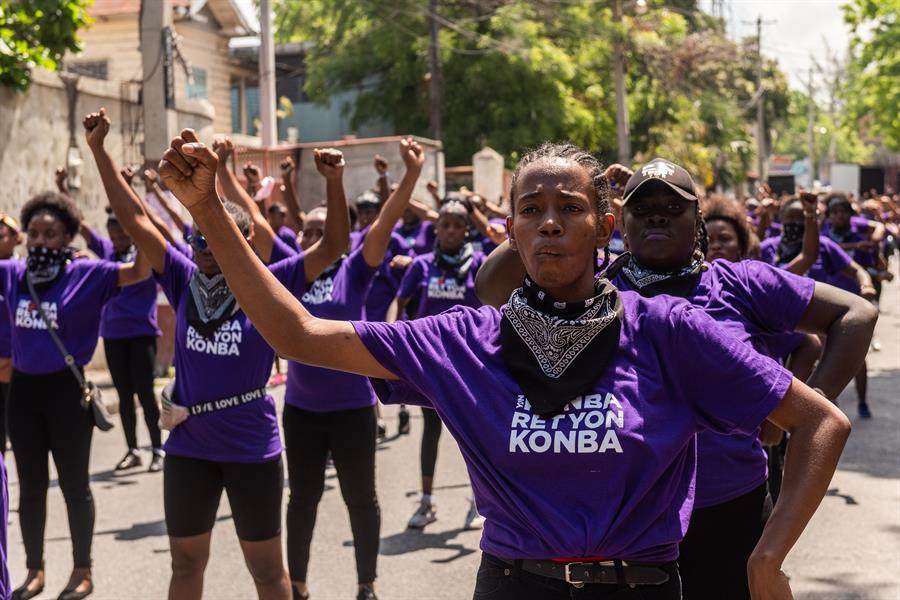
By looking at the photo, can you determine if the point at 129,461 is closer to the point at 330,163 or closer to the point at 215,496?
the point at 215,496

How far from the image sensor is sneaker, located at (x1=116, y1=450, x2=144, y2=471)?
8.91 m

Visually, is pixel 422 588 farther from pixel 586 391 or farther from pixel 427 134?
pixel 427 134

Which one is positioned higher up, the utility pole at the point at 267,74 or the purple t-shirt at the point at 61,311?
the utility pole at the point at 267,74

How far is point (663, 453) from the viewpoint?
251 cm

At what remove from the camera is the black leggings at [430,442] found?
24.2 feet

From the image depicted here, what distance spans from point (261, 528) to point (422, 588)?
1.55 meters

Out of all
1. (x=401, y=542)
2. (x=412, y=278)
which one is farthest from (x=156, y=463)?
(x=401, y=542)

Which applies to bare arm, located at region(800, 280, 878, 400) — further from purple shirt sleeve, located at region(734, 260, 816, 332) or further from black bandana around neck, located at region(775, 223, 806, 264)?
black bandana around neck, located at region(775, 223, 806, 264)

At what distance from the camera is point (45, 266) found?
19.8 ft

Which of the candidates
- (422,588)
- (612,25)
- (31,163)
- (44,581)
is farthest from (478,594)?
(612,25)

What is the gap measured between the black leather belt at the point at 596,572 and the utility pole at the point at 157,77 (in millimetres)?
12451

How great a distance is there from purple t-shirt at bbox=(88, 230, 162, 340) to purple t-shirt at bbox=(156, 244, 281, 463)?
442 centimetres

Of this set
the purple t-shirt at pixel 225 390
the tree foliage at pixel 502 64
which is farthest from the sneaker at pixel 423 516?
the tree foliage at pixel 502 64

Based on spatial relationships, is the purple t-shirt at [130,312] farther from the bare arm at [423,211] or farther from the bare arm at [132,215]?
the bare arm at [132,215]
